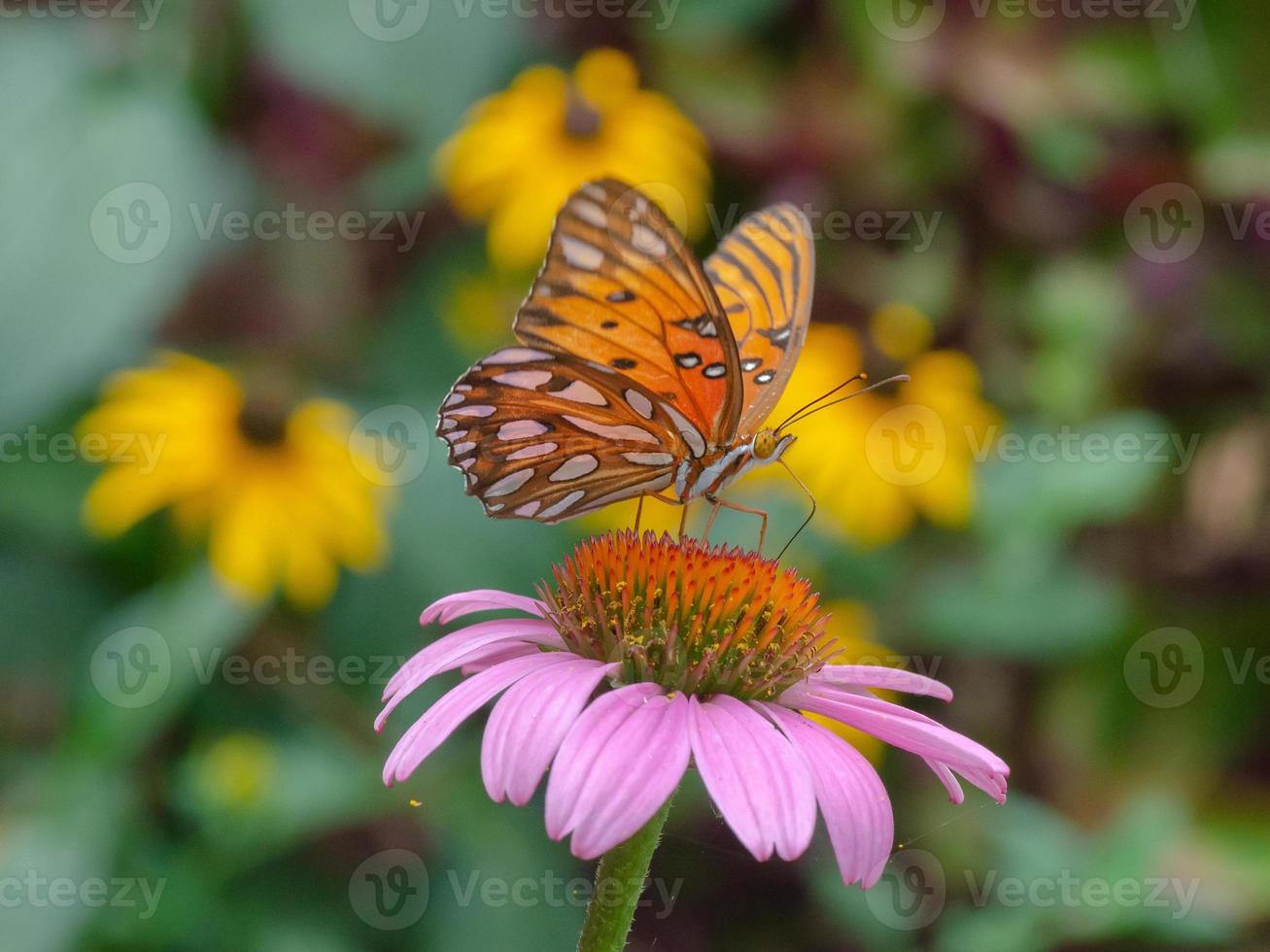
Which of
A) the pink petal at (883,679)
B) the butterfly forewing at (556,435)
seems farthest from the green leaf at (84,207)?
the pink petal at (883,679)

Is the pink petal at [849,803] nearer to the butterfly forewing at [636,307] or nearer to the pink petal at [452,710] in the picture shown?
the pink petal at [452,710]

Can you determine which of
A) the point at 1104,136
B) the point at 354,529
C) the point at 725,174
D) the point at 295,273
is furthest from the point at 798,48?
the point at 354,529

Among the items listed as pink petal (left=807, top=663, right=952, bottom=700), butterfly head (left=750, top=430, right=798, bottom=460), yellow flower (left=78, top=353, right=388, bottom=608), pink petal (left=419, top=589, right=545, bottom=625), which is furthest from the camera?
yellow flower (left=78, top=353, right=388, bottom=608)

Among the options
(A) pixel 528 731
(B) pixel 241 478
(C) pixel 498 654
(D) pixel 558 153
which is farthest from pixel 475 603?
(D) pixel 558 153

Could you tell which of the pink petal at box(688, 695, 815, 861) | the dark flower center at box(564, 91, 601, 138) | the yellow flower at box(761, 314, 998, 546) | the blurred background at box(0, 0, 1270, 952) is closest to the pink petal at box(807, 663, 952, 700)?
the pink petal at box(688, 695, 815, 861)

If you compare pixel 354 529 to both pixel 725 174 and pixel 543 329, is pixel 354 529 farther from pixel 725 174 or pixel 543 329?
pixel 725 174

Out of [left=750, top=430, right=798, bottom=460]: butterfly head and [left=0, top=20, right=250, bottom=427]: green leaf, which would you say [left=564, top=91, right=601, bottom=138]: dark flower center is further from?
[left=750, top=430, right=798, bottom=460]: butterfly head
